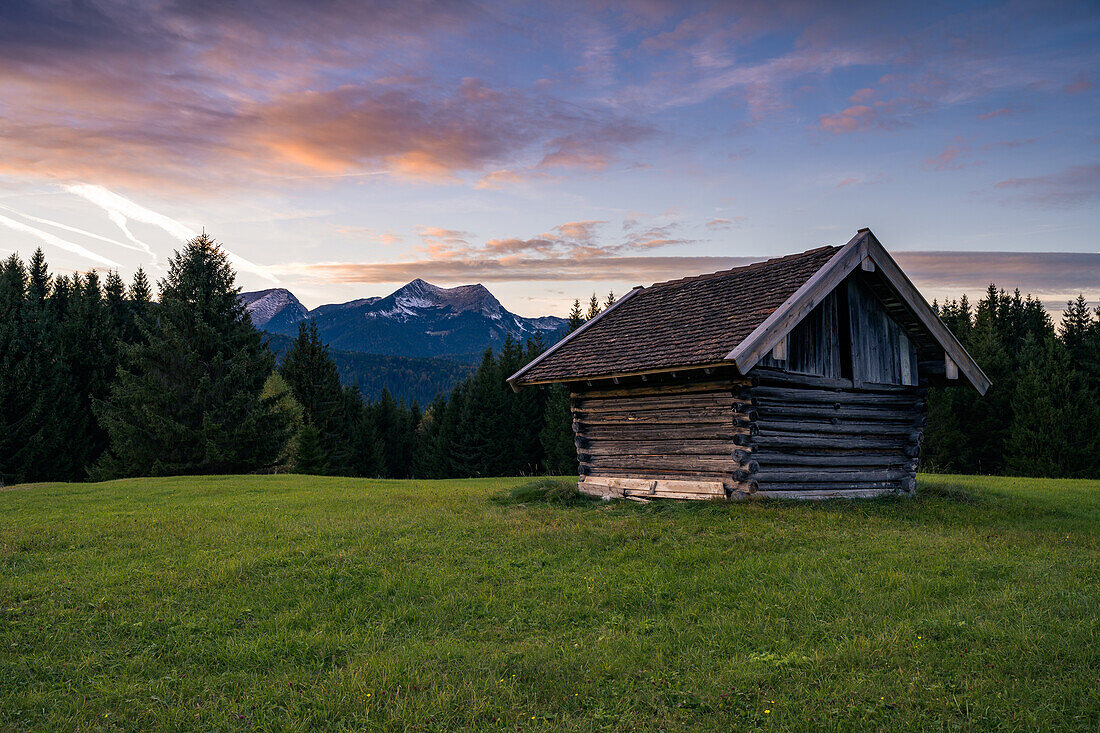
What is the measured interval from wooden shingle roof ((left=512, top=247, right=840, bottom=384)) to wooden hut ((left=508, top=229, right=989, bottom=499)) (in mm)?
57

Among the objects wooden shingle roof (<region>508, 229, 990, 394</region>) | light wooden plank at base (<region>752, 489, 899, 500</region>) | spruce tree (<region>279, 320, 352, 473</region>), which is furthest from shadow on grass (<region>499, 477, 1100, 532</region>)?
spruce tree (<region>279, 320, 352, 473</region>)

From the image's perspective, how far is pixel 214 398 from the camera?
3772 cm

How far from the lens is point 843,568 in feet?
30.9

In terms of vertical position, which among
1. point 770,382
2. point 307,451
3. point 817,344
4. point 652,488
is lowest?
point 307,451

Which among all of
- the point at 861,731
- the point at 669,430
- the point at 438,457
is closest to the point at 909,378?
the point at 669,430

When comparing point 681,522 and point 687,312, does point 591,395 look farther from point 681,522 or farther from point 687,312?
point 681,522

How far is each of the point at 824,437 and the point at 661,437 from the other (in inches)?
156

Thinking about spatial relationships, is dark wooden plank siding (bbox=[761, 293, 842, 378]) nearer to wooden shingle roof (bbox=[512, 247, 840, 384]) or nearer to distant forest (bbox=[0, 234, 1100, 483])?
wooden shingle roof (bbox=[512, 247, 840, 384])

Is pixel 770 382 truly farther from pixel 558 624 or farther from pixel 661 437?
pixel 558 624

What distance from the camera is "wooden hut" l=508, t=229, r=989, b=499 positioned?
15.2m

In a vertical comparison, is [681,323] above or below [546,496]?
above

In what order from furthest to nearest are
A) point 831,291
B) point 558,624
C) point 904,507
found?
1. point 831,291
2. point 904,507
3. point 558,624

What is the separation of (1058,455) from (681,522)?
138 feet

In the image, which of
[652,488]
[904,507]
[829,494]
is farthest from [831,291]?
[652,488]
